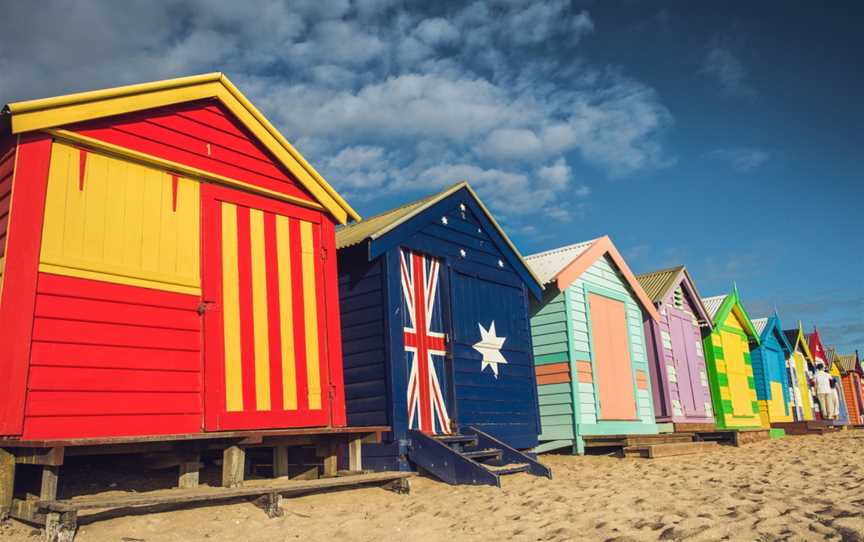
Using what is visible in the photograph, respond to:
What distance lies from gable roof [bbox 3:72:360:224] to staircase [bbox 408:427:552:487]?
318 cm

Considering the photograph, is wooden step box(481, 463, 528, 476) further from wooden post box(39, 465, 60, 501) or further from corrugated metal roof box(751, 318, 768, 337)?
corrugated metal roof box(751, 318, 768, 337)

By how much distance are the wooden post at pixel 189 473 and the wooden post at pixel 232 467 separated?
262 mm

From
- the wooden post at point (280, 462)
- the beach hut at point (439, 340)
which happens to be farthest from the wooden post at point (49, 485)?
the beach hut at point (439, 340)

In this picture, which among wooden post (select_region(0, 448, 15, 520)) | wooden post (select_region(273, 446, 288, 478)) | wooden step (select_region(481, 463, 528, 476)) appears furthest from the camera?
wooden step (select_region(481, 463, 528, 476))

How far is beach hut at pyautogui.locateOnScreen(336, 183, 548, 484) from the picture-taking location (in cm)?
937

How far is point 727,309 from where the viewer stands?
22.2 metres

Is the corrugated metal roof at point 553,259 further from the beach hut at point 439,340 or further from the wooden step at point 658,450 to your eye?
the wooden step at point 658,450

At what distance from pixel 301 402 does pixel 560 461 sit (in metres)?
5.67

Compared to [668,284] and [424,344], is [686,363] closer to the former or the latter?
[668,284]

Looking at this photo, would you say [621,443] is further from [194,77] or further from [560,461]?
[194,77]

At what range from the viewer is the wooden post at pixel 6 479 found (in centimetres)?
571

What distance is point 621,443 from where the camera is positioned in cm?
1262

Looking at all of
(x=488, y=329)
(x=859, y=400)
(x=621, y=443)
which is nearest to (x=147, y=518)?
(x=488, y=329)

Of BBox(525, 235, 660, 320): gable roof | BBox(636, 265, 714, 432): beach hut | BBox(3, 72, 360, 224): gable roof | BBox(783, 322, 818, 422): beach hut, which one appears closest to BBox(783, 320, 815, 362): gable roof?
BBox(783, 322, 818, 422): beach hut
